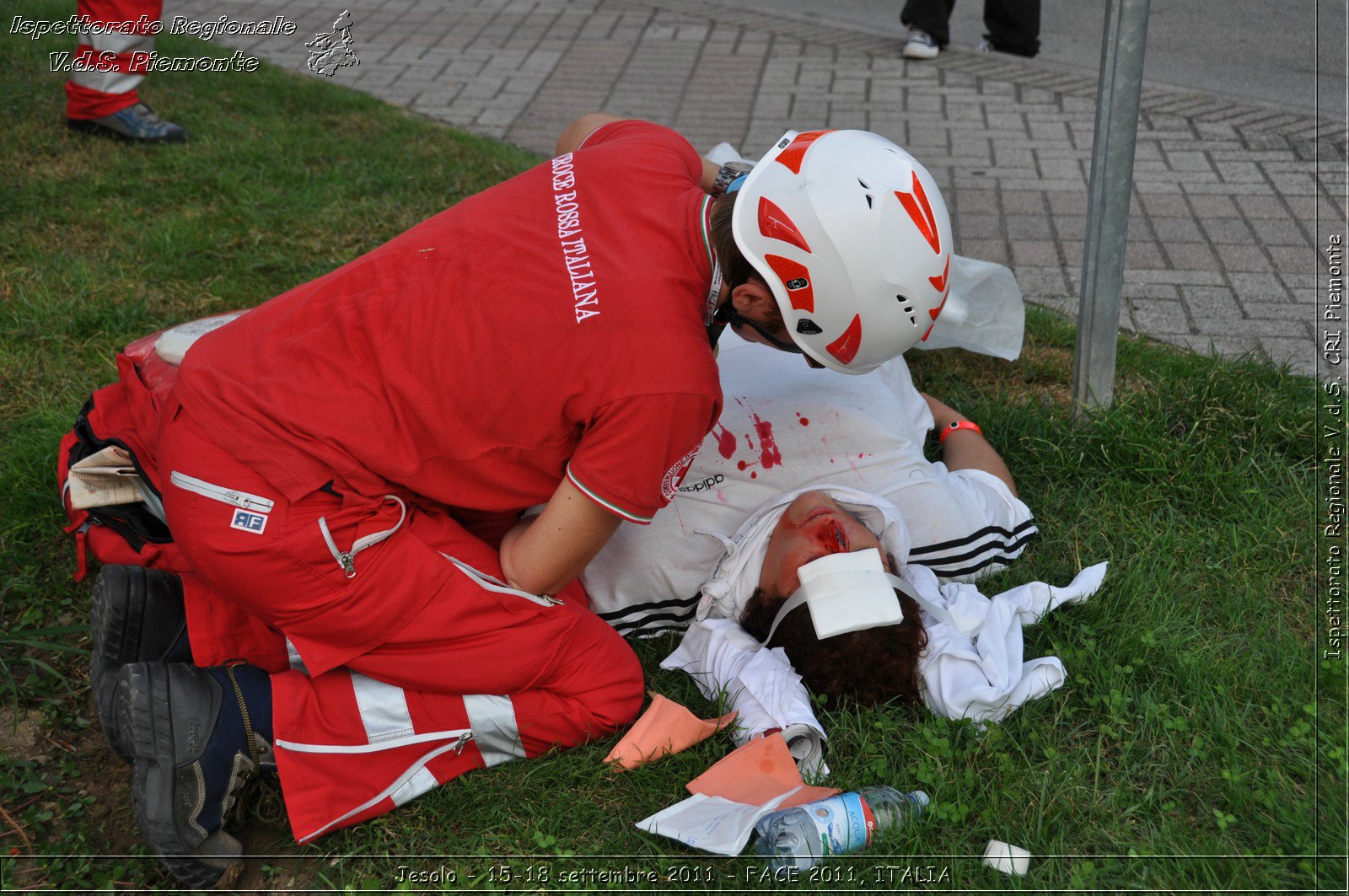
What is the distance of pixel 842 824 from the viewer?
246 cm

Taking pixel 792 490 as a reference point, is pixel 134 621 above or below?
above

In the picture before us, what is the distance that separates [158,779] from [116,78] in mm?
4532

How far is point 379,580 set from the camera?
2549 mm

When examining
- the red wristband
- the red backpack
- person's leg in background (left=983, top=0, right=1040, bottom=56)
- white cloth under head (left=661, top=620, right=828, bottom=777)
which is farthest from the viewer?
person's leg in background (left=983, top=0, right=1040, bottom=56)

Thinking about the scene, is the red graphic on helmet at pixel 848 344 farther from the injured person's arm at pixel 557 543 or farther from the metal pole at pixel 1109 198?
the metal pole at pixel 1109 198

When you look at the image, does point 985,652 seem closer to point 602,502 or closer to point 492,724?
point 602,502

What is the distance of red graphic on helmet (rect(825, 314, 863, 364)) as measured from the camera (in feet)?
8.29

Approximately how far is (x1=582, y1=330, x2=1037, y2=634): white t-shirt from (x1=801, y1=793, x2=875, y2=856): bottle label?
2.76 feet

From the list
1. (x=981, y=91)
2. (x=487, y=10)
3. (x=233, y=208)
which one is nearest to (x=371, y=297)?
(x=233, y=208)

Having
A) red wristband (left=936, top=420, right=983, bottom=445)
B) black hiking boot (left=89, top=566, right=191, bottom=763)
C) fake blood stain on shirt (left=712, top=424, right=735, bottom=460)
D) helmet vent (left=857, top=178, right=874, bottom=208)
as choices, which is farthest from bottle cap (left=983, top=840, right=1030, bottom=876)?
black hiking boot (left=89, top=566, right=191, bottom=763)

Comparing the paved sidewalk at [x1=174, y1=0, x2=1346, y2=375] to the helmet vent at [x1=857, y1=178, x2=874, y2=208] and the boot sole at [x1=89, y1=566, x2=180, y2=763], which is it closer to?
the helmet vent at [x1=857, y1=178, x2=874, y2=208]

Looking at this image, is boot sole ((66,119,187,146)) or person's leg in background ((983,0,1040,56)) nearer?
boot sole ((66,119,187,146))

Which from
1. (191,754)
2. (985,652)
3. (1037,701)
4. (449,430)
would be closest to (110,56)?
(449,430)

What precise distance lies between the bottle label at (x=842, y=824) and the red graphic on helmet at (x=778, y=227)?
1.24 metres
